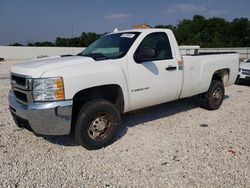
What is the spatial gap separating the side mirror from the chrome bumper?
1.43 m

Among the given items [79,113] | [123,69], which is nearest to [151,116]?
[123,69]

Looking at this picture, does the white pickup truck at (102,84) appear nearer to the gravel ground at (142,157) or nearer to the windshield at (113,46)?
the windshield at (113,46)

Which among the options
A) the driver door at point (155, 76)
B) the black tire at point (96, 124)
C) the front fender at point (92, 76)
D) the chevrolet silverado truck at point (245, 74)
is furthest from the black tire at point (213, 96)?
the chevrolet silverado truck at point (245, 74)

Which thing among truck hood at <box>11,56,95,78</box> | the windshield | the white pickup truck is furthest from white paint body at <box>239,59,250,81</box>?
truck hood at <box>11,56,95,78</box>

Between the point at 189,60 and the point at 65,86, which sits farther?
the point at 189,60

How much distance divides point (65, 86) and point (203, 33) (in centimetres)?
6902

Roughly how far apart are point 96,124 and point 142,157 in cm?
89

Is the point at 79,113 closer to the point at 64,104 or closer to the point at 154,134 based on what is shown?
the point at 64,104

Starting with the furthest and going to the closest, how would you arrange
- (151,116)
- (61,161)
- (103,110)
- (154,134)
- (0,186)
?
(151,116), (154,134), (103,110), (61,161), (0,186)

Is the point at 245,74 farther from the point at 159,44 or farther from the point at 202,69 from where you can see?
the point at 159,44

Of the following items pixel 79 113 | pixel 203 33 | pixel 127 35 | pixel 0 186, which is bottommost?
pixel 0 186

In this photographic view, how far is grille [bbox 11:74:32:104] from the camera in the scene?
341 cm

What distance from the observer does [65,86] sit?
11.0ft

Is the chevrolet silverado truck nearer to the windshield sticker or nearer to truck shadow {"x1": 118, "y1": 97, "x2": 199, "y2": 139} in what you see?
truck shadow {"x1": 118, "y1": 97, "x2": 199, "y2": 139}
